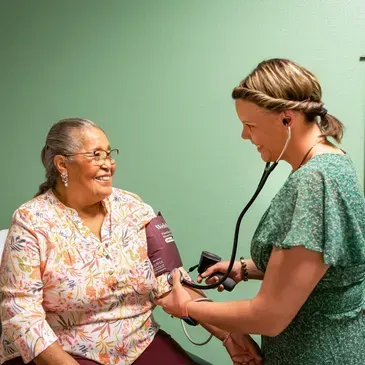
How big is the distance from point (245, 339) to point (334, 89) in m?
1.09

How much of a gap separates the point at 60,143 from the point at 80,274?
0.44m

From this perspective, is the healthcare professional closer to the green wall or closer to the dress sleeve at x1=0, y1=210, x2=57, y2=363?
the dress sleeve at x1=0, y1=210, x2=57, y2=363

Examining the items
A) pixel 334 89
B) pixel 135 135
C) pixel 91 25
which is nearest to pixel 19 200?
pixel 135 135

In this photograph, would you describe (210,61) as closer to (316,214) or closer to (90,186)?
(90,186)

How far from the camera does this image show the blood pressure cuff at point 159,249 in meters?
Result: 1.70

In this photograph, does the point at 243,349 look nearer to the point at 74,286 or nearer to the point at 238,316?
the point at 238,316

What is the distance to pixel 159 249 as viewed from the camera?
5.57 ft

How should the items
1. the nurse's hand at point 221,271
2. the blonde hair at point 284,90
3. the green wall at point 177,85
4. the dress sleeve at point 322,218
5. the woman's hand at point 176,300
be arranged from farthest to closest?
the green wall at point 177,85 < the nurse's hand at point 221,271 < the woman's hand at point 176,300 < the blonde hair at point 284,90 < the dress sleeve at point 322,218

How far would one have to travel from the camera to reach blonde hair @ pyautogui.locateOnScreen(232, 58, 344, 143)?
1200 millimetres

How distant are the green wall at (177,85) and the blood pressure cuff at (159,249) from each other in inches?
20.9

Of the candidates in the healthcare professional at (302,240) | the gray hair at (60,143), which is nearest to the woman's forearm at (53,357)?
the healthcare professional at (302,240)

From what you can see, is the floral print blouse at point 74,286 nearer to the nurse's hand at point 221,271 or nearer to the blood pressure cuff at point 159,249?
the blood pressure cuff at point 159,249

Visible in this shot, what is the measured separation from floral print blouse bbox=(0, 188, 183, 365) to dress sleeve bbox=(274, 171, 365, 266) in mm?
671

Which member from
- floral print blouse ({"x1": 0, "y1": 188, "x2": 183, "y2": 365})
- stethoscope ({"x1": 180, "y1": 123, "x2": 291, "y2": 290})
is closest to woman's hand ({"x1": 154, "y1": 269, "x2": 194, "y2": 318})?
stethoscope ({"x1": 180, "y1": 123, "x2": 291, "y2": 290})
